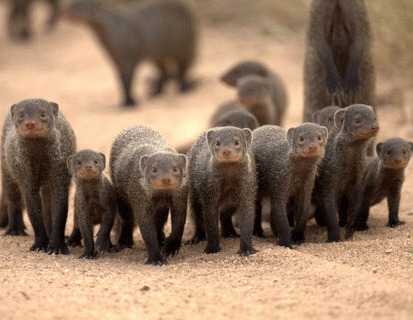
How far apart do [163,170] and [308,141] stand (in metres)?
0.87

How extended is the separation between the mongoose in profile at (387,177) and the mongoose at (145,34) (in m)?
5.20

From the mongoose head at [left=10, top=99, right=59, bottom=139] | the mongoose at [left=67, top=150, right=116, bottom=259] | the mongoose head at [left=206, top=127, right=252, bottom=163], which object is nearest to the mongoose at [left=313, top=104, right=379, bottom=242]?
the mongoose head at [left=206, top=127, right=252, bottom=163]

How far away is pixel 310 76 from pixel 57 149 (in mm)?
2280

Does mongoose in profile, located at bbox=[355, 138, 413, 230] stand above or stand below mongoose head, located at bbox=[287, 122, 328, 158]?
below

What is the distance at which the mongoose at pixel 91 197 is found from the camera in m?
5.19

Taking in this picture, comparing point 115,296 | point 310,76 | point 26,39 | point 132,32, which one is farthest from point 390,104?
point 26,39

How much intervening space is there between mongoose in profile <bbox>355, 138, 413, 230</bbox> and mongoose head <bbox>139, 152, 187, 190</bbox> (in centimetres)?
141

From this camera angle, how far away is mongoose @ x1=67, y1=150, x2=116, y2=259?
5.19m

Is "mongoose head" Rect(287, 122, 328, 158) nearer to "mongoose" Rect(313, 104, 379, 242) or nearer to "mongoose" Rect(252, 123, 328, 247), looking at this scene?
"mongoose" Rect(252, 123, 328, 247)

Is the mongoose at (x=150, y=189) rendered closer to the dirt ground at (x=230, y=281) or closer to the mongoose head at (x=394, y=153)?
the dirt ground at (x=230, y=281)

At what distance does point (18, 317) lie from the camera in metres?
3.87

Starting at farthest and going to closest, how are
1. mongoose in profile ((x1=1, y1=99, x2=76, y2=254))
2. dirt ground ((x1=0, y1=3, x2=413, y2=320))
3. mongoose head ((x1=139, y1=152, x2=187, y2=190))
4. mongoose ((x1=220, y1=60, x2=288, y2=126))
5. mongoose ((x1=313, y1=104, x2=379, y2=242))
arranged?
mongoose ((x1=220, y1=60, x2=288, y2=126)) < mongoose ((x1=313, y1=104, x2=379, y2=242)) < mongoose in profile ((x1=1, y1=99, x2=76, y2=254)) < mongoose head ((x1=139, y1=152, x2=187, y2=190)) < dirt ground ((x1=0, y1=3, x2=413, y2=320))

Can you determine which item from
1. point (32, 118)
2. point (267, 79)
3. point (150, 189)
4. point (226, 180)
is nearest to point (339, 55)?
point (267, 79)

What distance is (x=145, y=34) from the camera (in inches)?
424
